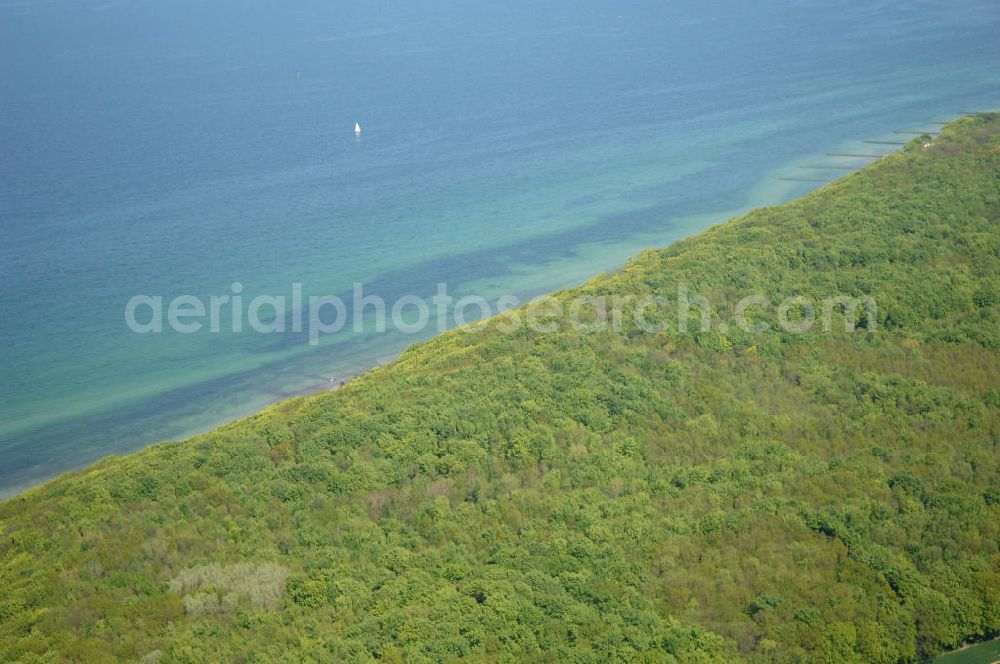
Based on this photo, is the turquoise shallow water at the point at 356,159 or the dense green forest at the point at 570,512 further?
the turquoise shallow water at the point at 356,159

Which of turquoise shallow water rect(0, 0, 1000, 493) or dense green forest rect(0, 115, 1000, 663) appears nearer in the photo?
dense green forest rect(0, 115, 1000, 663)

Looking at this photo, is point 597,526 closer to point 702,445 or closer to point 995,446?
point 702,445

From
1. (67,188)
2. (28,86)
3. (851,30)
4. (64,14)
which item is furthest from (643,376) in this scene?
(64,14)

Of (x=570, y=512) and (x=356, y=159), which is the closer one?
(x=570, y=512)

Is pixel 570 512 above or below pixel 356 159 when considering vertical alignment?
below
